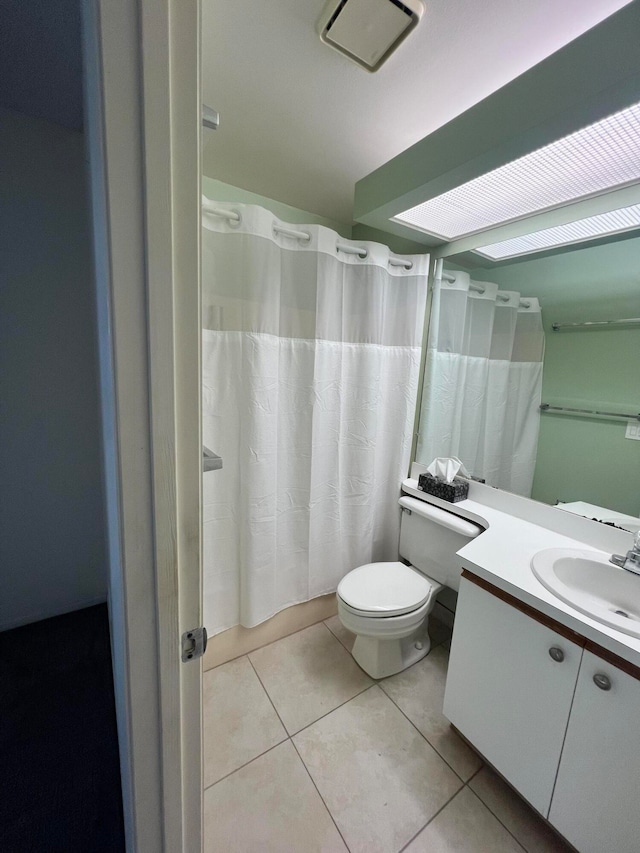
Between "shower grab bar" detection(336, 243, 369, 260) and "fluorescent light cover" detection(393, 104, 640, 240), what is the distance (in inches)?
8.3

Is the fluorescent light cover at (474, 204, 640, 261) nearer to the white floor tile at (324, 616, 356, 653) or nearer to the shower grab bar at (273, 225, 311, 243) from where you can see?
the shower grab bar at (273, 225, 311, 243)

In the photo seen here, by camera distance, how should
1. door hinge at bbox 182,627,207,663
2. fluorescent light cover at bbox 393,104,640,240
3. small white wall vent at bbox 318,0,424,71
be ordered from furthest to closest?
fluorescent light cover at bbox 393,104,640,240 → small white wall vent at bbox 318,0,424,71 → door hinge at bbox 182,627,207,663

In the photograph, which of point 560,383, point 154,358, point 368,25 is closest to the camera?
point 154,358

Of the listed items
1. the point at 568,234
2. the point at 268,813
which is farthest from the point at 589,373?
the point at 268,813

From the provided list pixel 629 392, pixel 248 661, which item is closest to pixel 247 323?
pixel 629 392

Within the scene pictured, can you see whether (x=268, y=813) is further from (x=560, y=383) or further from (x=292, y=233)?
(x=292, y=233)

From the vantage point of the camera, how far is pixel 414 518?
188 centimetres

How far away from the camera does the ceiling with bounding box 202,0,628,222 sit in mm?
872

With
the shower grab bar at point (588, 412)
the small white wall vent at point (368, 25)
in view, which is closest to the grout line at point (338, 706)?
the shower grab bar at point (588, 412)

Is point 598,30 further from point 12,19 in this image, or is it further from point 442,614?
point 442,614

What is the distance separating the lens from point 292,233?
4.98 feet

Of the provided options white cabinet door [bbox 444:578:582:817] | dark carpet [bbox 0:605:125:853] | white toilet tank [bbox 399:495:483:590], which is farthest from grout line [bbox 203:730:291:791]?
white toilet tank [bbox 399:495:483:590]

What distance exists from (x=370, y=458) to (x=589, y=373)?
103cm

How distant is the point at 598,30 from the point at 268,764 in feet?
8.03
